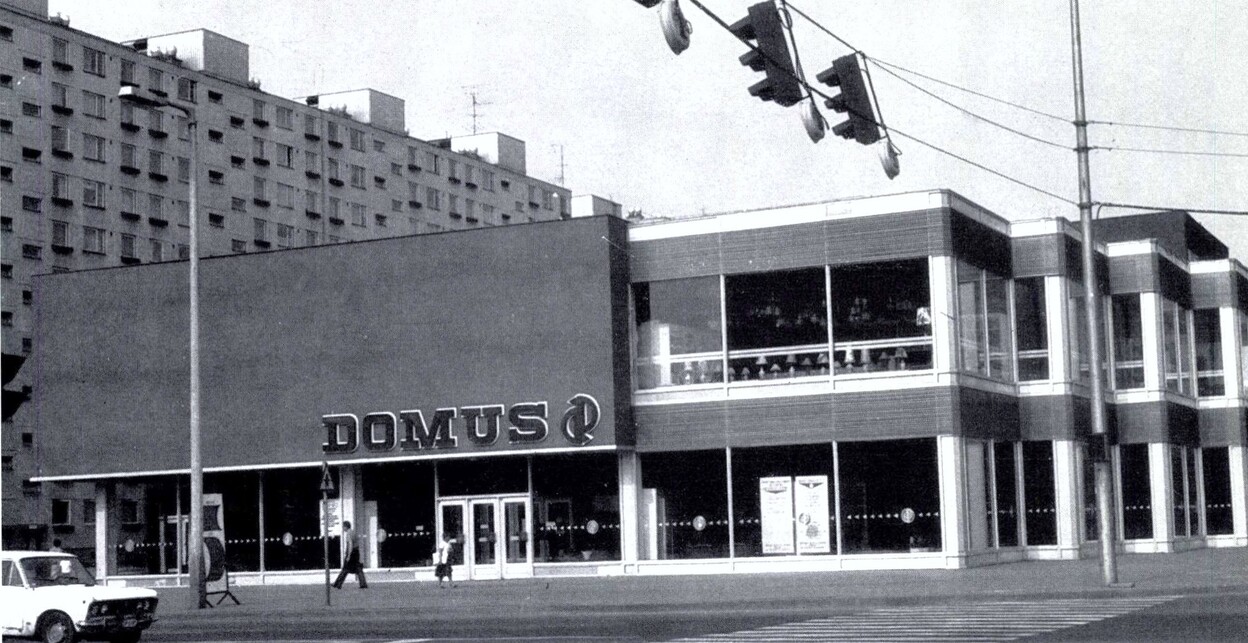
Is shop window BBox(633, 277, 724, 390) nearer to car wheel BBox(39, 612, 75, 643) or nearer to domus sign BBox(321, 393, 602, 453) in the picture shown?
domus sign BBox(321, 393, 602, 453)

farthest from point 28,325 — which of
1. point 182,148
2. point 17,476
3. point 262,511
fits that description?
point 262,511

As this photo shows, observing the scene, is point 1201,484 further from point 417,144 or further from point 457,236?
point 417,144

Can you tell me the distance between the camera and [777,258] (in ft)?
120

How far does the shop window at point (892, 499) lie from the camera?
1401 inches

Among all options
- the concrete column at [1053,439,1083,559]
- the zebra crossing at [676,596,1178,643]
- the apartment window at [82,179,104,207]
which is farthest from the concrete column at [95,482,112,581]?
the apartment window at [82,179,104,207]

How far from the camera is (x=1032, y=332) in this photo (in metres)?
41.1

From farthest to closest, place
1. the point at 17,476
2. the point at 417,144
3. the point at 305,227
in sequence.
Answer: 1. the point at 417,144
2. the point at 305,227
3. the point at 17,476

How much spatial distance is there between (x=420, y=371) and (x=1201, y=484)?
77.4ft

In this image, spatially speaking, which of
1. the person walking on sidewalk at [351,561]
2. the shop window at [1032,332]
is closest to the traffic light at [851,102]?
the person walking on sidewalk at [351,561]

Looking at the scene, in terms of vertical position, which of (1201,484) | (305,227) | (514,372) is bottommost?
(1201,484)

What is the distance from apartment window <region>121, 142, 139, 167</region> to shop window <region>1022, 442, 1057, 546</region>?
57.5 metres

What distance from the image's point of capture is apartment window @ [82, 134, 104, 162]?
3243 inches

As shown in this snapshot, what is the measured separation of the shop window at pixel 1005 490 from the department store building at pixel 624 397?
0.08 metres

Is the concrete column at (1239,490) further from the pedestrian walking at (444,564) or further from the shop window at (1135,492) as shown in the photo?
the pedestrian walking at (444,564)
